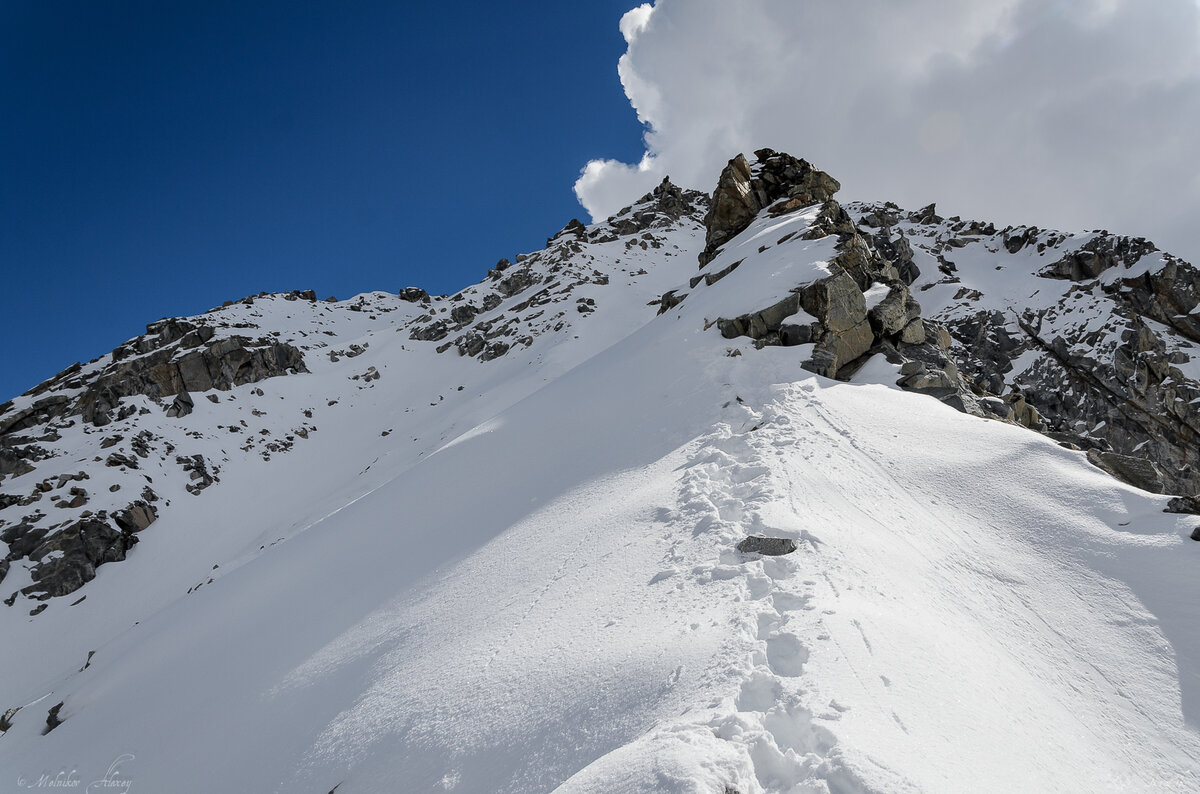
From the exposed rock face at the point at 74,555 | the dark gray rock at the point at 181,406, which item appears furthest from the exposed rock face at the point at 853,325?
the dark gray rock at the point at 181,406

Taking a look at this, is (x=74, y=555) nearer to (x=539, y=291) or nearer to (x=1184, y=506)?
(x=1184, y=506)

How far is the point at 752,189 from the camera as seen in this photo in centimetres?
3108

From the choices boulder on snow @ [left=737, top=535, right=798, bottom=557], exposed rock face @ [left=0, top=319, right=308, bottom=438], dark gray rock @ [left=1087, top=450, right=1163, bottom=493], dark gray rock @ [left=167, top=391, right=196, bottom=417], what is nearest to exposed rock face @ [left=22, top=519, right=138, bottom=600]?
exposed rock face @ [left=0, top=319, right=308, bottom=438]

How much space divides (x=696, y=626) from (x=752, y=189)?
31.9 metres

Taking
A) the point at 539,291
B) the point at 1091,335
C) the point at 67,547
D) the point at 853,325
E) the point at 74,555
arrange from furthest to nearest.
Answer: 1. the point at 539,291
2. the point at 1091,335
3. the point at 67,547
4. the point at 74,555
5. the point at 853,325

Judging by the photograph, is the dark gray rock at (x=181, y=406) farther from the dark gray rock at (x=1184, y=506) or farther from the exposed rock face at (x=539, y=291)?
the dark gray rock at (x=1184, y=506)

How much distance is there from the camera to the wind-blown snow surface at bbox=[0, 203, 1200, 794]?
4.03 m

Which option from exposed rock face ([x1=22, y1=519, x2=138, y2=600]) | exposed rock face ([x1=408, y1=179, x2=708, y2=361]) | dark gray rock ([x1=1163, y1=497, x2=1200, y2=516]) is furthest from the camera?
exposed rock face ([x1=408, y1=179, x2=708, y2=361])

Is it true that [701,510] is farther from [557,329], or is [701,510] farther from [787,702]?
[557,329]

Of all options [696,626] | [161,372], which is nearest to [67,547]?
[161,372]

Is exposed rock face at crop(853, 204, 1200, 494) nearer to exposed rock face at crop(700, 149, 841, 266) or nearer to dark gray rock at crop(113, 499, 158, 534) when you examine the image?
exposed rock face at crop(700, 149, 841, 266)

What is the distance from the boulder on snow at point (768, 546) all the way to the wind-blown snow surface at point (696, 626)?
187 mm

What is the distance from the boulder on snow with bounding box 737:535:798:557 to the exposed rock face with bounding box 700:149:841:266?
2677 cm

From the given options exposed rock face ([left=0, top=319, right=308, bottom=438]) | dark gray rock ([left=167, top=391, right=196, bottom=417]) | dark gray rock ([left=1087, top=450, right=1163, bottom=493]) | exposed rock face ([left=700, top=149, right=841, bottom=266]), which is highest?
exposed rock face ([left=0, top=319, right=308, bottom=438])
